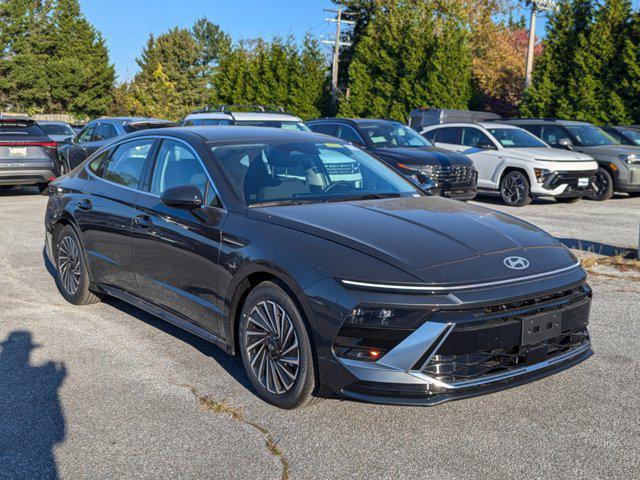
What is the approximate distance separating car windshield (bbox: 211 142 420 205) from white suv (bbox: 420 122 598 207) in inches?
370

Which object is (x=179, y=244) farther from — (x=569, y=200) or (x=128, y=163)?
(x=569, y=200)

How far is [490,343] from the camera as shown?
Answer: 3547 mm

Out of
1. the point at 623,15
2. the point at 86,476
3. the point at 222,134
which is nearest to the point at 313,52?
the point at 623,15

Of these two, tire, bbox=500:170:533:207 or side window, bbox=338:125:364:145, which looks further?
tire, bbox=500:170:533:207

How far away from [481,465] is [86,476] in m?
1.89

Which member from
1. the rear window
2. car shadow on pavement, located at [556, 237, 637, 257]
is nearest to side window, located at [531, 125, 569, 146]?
car shadow on pavement, located at [556, 237, 637, 257]

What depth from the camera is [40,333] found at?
5590mm

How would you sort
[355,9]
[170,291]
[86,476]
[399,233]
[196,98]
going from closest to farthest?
[86,476] → [399,233] → [170,291] → [355,9] → [196,98]

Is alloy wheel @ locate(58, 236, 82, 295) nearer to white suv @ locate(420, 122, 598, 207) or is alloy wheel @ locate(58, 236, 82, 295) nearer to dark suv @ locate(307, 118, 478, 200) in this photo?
dark suv @ locate(307, 118, 478, 200)

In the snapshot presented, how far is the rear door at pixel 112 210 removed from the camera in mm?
5441

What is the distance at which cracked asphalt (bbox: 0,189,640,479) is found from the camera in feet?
11.2

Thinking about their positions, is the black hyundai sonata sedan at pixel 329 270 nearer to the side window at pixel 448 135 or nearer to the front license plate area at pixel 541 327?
the front license plate area at pixel 541 327

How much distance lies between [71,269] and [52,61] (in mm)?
63606

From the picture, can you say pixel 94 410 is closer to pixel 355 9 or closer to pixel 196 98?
pixel 355 9
